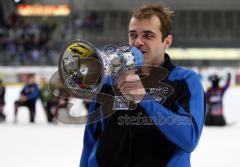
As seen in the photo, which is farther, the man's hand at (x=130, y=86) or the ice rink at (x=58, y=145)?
the ice rink at (x=58, y=145)

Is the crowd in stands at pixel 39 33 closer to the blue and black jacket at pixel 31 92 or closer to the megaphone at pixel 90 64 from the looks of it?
the blue and black jacket at pixel 31 92

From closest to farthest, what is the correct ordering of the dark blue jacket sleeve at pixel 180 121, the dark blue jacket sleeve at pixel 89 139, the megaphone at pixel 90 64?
the megaphone at pixel 90 64 < the dark blue jacket sleeve at pixel 180 121 < the dark blue jacket sleeve at pixel 89 139

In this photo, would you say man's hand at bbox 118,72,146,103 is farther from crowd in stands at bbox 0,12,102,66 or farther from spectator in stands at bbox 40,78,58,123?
crowd in stands at bbox 0,12,102,66

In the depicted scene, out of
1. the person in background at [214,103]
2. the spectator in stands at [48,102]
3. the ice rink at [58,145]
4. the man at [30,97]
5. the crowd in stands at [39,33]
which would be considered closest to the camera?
the ice rink at [58,145]

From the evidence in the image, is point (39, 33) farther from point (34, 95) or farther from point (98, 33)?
point (34, 95)

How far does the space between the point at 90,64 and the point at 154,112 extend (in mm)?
267

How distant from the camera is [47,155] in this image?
5.62m

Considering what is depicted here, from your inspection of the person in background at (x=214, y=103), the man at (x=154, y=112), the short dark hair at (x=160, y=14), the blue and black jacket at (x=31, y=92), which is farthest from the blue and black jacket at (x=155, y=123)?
the blue and black jacket at (x=31, y=92)

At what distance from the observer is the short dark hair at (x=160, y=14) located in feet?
5.26

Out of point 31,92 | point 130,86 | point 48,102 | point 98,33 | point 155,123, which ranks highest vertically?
point 130,86

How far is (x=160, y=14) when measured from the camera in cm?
162

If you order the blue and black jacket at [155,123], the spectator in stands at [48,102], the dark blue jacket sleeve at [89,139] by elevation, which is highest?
the blue and black jacket at [155,123]

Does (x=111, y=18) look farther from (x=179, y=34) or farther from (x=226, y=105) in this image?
(x=226, y=105)

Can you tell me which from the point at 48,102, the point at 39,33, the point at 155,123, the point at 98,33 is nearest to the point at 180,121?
the point at 155,123
